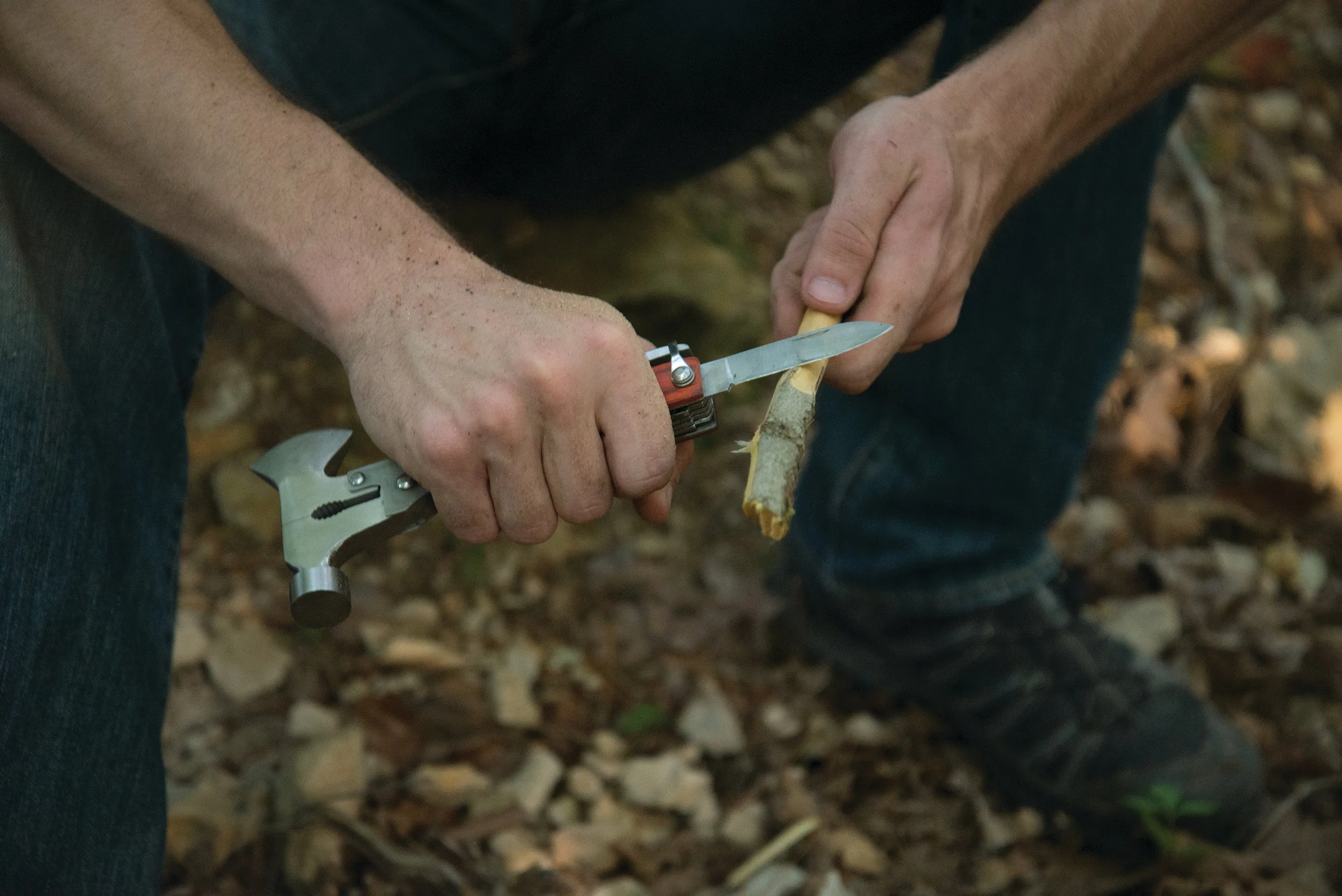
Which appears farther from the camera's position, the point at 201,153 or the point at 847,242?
the point at 847,242

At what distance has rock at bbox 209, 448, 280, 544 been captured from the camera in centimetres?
230

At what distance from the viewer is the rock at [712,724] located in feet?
7.22

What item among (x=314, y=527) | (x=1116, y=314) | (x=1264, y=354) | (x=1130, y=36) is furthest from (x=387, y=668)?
(x=1264, y=354)

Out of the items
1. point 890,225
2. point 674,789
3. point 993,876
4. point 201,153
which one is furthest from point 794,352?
point 993,876

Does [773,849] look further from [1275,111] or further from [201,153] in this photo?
[1275,111]

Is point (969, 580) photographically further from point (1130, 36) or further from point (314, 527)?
point (314, 527)

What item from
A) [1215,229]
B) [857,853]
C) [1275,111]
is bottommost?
[857,853]

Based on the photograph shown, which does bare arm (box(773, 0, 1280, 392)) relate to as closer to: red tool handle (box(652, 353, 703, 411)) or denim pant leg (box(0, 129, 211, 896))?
red tool handle (box(652, 353, 703, 411))

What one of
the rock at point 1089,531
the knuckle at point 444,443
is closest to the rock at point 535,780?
the knuckle at point 444,443

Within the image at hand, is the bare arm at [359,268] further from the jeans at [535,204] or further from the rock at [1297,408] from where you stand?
the rock at [1297,408]

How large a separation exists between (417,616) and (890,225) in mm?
1437

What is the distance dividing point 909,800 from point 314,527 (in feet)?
4.87

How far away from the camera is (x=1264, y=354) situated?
3.07 m

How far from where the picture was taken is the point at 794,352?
1.34 metres
